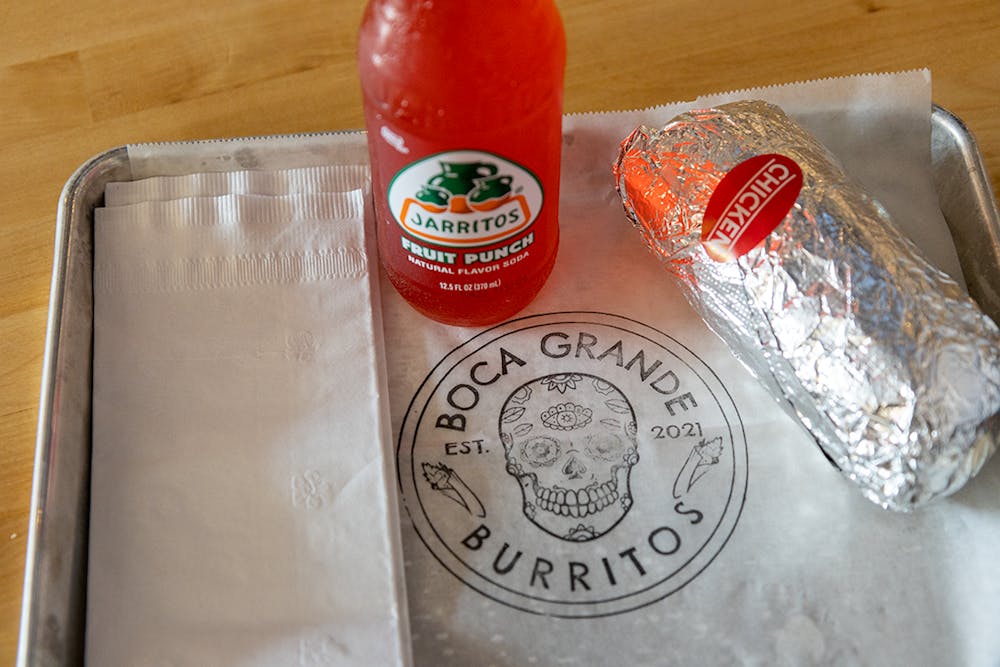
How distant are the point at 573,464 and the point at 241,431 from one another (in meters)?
0.26

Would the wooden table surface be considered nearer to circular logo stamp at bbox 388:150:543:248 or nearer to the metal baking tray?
the metal baking tray

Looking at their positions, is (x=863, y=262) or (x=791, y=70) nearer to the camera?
(x=863, y=262)

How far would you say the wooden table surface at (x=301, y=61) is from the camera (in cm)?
92

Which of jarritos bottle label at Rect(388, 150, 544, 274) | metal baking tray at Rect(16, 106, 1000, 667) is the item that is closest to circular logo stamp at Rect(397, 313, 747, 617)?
jarritos bottle label at Rect(388, 150, 544, 274)

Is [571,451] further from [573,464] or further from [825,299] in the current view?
[825,299]

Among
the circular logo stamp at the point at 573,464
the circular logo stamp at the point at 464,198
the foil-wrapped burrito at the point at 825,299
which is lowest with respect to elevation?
the circular logo stamp at the point at 573,464

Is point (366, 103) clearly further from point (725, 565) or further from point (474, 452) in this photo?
point (725, 565)

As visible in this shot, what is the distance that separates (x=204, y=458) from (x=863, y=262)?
0.51m

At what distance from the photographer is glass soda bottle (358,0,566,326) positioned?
63 centimetres

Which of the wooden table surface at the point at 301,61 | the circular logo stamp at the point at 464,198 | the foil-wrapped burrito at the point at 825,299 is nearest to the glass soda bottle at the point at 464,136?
the circular logo stamp at the point at 464,198

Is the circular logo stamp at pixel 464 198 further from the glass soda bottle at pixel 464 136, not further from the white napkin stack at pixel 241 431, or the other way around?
the white napkin stack at pixel 241 431

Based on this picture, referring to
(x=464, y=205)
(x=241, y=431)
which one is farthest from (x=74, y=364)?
(x=464, y=205)

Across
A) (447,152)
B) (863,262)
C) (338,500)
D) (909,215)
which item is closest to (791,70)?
(909,215)

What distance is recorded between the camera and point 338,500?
713 millimetres
